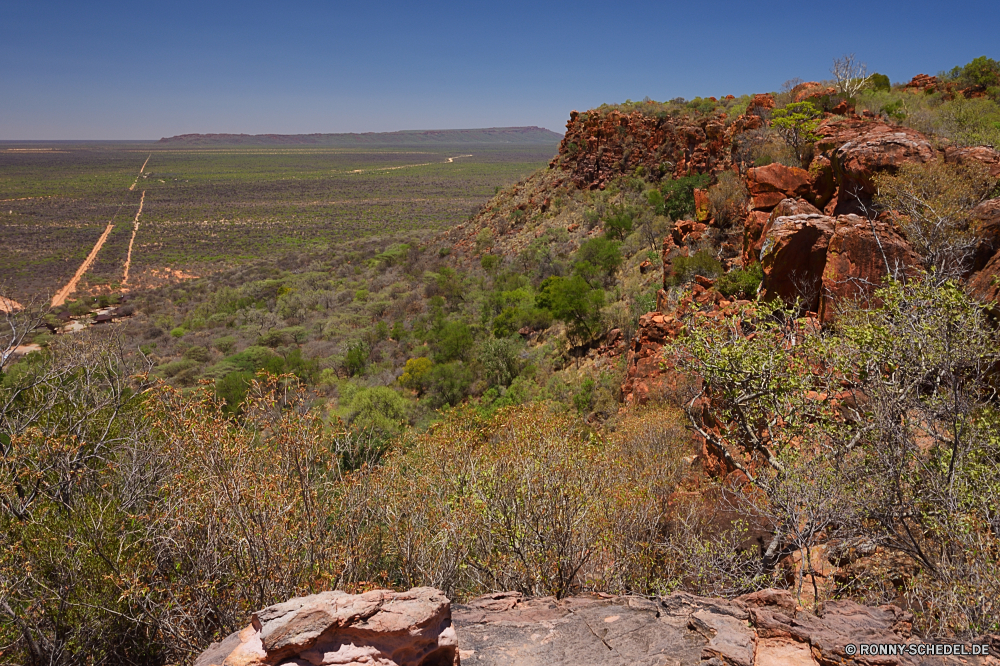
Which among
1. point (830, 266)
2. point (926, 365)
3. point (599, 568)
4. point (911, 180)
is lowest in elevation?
point (599, 568)

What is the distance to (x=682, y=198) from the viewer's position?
30297 millimetres

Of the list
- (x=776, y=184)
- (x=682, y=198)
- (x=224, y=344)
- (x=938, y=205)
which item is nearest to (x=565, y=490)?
(x=938, y=205)

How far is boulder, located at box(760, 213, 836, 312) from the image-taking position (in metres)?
12.9

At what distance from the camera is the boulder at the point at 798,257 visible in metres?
12.9

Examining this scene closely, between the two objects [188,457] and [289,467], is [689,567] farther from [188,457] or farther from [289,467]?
[188,457]

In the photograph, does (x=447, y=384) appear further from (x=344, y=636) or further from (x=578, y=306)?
(x=344, y=636)

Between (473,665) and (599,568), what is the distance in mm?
3920

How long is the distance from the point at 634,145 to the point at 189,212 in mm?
77430

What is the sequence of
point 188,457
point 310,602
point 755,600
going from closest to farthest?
point 310,602
point 755,600
point 188,457

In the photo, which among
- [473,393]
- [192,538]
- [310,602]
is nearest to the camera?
[310,602]

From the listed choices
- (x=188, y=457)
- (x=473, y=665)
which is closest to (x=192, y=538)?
(x=188, y=457)

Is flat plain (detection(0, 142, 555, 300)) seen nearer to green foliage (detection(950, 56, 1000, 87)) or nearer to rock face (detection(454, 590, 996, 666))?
rock face (detection(454, 590, 996, 666))

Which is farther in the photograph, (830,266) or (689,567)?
(830,266)

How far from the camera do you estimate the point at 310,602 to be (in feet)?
16.2
